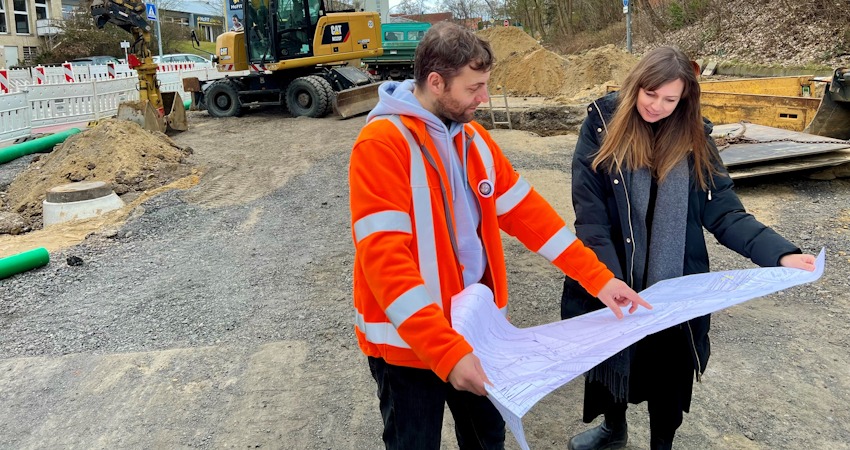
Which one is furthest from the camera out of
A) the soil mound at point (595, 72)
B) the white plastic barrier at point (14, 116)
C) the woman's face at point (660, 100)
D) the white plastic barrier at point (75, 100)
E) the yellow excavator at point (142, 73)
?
the soil mound at point (595, 72)

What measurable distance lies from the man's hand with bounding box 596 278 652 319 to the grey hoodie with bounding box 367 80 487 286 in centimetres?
44

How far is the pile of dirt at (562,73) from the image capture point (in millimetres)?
17797

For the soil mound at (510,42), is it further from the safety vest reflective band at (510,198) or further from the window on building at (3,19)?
the window on building at (3,19)

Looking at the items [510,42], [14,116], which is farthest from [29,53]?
[14,116]

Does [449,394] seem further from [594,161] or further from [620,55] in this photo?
[620,55]

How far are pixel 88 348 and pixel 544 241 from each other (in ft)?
11.6

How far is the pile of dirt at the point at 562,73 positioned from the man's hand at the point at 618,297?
46.6 feet

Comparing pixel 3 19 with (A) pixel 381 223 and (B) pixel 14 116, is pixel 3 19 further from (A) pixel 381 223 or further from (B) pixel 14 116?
(A) pixel 381 223

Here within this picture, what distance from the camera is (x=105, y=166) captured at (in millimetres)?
10031

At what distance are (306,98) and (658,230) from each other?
14.1 meters

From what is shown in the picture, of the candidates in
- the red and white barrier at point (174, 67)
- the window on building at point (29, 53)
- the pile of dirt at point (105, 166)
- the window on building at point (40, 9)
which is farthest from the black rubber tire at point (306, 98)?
the window on building at point (40, 9)

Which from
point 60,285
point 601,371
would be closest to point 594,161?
point 601,371

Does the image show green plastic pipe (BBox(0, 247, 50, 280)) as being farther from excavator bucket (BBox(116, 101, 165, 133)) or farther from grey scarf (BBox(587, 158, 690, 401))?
excavator bucket (BBox(116, 101, 165, 133))

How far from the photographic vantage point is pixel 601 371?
8.46ft
